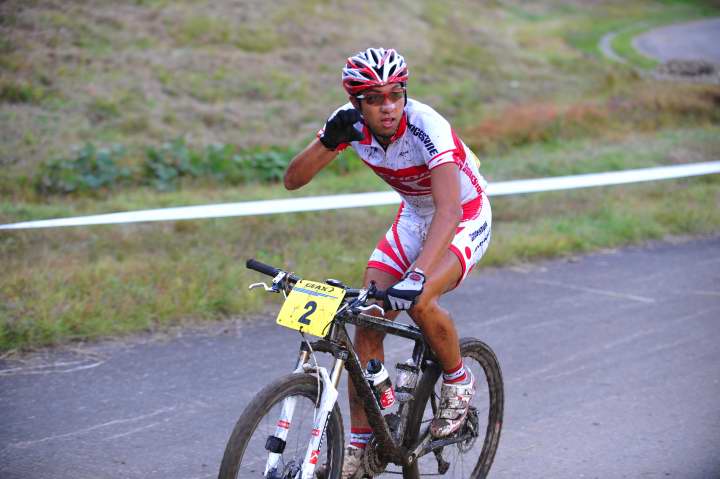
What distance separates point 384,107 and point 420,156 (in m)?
0.29

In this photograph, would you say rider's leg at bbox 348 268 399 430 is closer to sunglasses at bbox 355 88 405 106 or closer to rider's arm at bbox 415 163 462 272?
rider's arm at bbox 415 163 462 272

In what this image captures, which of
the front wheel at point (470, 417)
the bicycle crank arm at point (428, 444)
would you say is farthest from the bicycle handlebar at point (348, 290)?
the bicycle crank arm at point (428, 444)

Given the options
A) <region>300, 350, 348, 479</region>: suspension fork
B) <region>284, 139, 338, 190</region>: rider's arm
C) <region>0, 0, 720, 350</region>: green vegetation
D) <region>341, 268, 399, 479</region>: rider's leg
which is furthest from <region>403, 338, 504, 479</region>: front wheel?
<region>0, 0, 720, 350</region>: green vegetation

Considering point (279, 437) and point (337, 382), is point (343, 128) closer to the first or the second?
point (337, 382)

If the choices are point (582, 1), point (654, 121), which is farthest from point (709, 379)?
point (582, 1)

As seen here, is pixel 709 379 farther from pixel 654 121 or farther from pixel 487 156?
pixel 654 121

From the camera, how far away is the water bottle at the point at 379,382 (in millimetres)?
3750

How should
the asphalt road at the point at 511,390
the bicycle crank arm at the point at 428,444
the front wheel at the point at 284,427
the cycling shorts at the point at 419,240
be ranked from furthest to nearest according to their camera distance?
the asphalt road at the point at 511,390 < the cycling shorts at the point at 419,240 < the bicycle crank arm at the point at 428,444 < the front wheel at the point at 284,427

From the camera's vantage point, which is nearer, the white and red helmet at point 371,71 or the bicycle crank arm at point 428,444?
the white and red helmet at point 371,71

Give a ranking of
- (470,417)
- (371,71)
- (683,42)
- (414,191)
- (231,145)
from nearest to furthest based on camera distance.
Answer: (371,71) < (414,191) < (470,417) < (231,145) < (683,42)

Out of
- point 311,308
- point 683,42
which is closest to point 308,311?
point 311,308

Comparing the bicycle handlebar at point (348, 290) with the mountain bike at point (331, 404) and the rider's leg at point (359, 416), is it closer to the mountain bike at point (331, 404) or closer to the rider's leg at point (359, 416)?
the mountain bike at point (331, 404)

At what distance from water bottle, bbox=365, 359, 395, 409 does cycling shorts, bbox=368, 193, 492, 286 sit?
597 mm

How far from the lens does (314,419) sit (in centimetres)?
350
